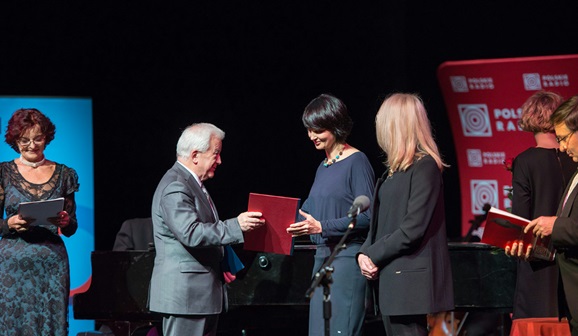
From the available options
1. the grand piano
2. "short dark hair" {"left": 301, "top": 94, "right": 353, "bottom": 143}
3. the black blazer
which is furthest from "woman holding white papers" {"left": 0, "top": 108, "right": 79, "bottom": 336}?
the black blazer

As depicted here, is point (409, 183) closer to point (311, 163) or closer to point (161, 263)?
point (161, 263)

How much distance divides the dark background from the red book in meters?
4.54

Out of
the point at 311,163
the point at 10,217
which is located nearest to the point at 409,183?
the point at 10,217

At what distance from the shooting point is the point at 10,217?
15.8 ft

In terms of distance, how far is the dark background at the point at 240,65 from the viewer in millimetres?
8133

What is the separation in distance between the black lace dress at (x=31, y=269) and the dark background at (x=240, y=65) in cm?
326

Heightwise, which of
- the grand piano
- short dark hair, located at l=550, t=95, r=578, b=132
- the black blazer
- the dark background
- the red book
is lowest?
the grand piano

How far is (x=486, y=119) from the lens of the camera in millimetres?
8906

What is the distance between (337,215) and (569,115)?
1.28 metres

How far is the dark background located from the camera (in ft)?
26.7

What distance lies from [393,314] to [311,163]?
195 inches

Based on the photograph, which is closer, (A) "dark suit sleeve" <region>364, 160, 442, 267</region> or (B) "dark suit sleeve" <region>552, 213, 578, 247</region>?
(B) "dark suit sleeve" <region>552, 213, 578, 247</region>

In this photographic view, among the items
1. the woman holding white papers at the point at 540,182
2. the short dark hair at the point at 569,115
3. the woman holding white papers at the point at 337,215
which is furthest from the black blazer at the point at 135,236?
the short dark hair at the point at 569,115

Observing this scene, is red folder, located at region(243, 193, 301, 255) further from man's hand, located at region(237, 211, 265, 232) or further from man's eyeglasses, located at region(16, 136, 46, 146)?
man's eyeglasses, located at region(16, 136, 46, 146)
